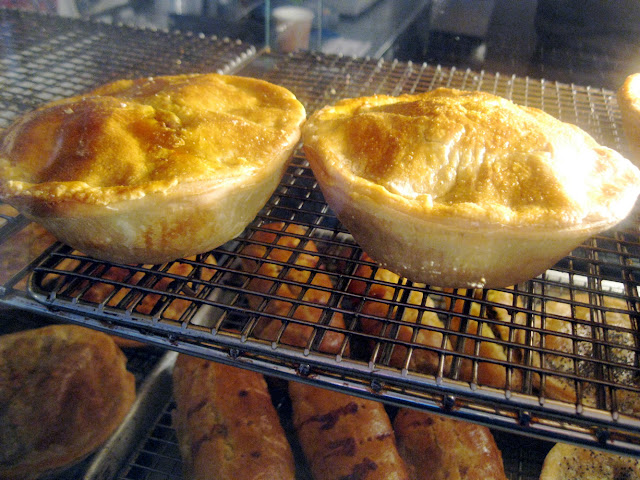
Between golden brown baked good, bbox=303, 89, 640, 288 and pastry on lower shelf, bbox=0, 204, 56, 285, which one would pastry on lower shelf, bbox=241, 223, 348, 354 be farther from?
pastry on lower shelf, bbox=0, 204, 56, 285

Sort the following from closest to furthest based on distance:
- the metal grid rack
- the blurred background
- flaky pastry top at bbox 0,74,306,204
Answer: the metal grid rack → flaky pastry top at bbox 0,74,306,204 → the blurred background

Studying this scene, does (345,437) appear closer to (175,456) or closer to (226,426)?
(226,426)

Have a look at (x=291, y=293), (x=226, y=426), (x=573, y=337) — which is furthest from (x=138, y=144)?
(x=573, y=337)

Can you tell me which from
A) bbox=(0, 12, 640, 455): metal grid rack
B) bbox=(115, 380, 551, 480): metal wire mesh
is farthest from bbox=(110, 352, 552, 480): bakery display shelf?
bbox=(0, 12, 640, 455): metal grid rack

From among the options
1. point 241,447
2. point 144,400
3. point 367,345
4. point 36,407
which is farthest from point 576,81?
point 36,407

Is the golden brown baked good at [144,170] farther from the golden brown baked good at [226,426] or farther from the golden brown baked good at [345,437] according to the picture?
the golden brown baked good at [345,437]

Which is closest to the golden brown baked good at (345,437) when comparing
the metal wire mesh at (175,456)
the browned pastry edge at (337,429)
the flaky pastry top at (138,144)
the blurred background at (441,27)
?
the browned pastry edge at (337,429)
